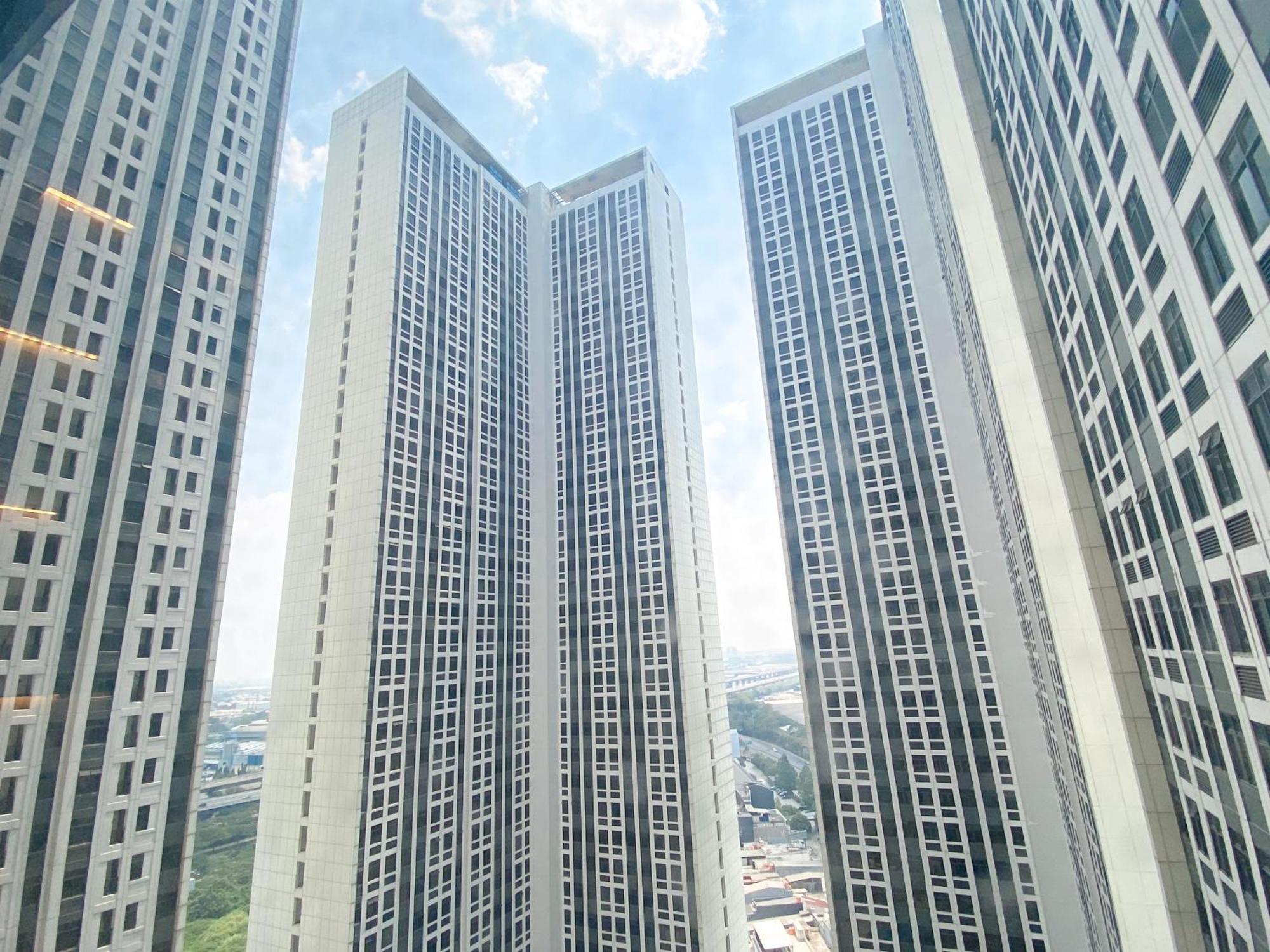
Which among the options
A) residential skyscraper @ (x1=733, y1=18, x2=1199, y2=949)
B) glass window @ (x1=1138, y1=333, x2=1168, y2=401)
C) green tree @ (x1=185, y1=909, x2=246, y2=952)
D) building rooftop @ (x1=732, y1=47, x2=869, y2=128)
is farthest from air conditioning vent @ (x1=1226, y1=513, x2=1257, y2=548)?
green tree @ (x1=185, y1=909, x2=246, y2=952)

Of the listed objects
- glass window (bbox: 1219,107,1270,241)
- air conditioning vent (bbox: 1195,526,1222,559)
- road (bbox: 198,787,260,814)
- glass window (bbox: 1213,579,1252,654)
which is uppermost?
glass window (bbox: 1219,107,1270,241)

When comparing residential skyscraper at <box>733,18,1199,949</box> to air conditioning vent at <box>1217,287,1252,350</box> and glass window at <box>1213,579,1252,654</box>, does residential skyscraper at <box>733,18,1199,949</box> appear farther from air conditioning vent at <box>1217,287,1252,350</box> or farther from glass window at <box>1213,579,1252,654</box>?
air conditioning vent at <box>1217,287,1252,350</box>

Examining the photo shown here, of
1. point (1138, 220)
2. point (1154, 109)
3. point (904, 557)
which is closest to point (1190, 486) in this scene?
point (1138, 220)

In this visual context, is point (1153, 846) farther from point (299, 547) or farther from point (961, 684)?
point (299, 547)

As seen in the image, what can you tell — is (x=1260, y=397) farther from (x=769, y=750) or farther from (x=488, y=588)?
(x=769, y=750)

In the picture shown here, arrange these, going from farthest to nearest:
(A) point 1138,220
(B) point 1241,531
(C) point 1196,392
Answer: (A) point 1138,220, (C) point 1196,392, (B) point 1241,531

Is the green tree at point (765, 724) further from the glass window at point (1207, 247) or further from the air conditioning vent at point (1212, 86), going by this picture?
the air conditioning vent at point (1212, 86)
